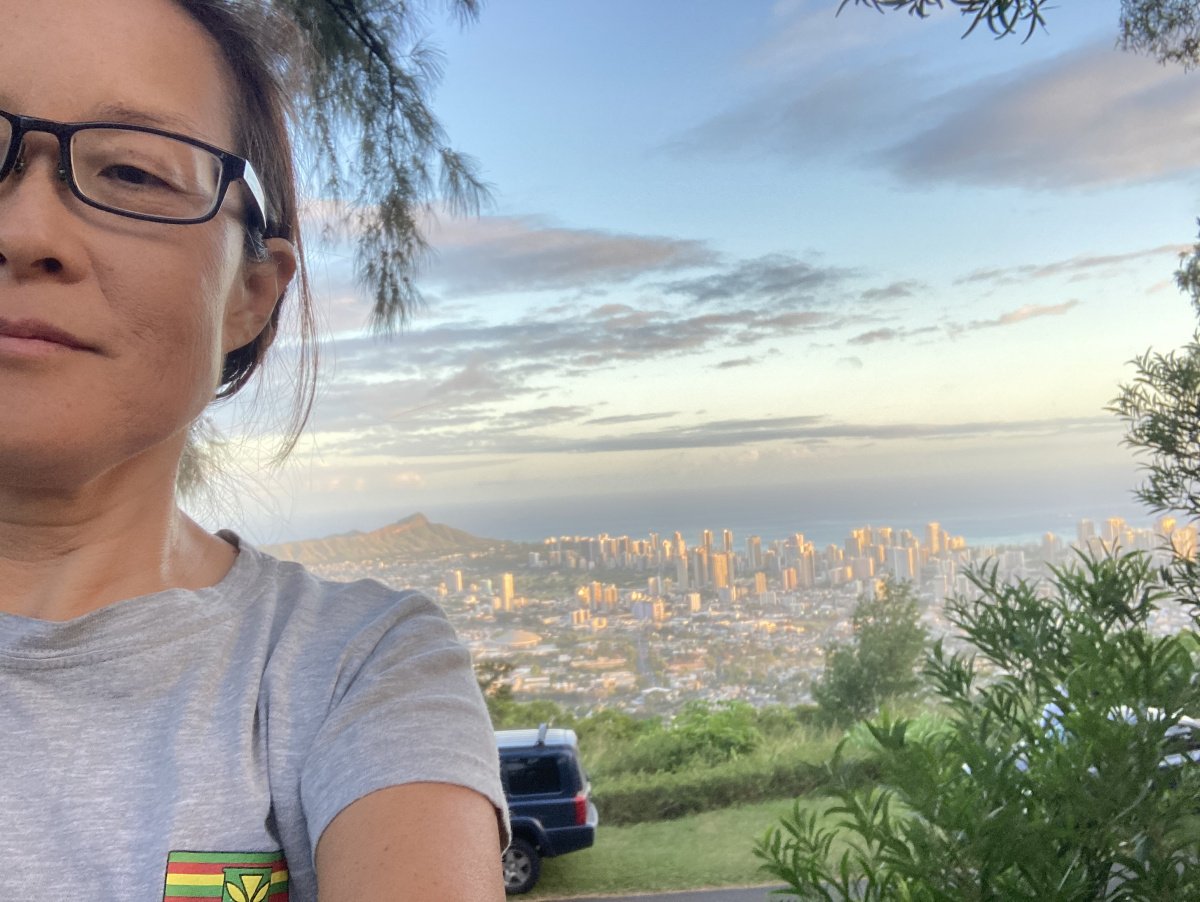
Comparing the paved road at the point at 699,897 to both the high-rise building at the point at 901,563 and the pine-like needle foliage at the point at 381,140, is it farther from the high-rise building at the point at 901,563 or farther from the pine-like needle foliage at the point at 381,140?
the pine-like needle foliage at the point at 381,140

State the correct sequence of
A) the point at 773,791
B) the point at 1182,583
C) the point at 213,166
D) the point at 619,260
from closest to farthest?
the point at 213,166 < the point at 1182,583 < the point at 773,791 < the point at 619,260

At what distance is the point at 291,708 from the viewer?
372mm

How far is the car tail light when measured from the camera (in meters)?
2.33

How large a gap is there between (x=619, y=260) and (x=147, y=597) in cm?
290

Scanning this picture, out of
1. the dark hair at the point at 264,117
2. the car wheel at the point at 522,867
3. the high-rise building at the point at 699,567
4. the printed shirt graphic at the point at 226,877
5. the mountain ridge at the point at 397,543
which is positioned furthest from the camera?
the high-rise building at the point at 699,567

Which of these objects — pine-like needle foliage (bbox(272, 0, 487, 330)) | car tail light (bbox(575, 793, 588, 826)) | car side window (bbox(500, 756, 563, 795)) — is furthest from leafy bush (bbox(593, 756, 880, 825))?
pine-like needle foliage (bbox(272, 0, 487, 330))

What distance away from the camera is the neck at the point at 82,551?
1.34ft

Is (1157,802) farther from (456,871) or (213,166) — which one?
(213,166)

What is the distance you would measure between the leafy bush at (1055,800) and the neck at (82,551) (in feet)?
1.13

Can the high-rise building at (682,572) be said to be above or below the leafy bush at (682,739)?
above

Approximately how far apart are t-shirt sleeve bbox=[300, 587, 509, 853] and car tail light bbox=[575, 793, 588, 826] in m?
2.08

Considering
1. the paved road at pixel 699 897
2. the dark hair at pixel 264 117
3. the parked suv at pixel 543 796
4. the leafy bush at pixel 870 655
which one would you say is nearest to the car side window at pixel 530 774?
the parked suv at pixel 543 796

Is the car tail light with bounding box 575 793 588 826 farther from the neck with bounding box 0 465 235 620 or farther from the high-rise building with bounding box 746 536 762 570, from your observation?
the neck with bounding box 0 465 235 620

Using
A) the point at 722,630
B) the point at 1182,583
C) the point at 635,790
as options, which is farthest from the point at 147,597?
the point at 635,790
